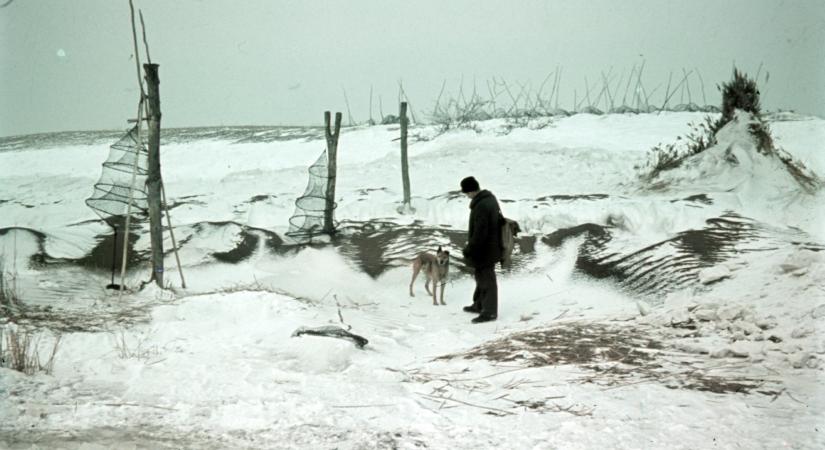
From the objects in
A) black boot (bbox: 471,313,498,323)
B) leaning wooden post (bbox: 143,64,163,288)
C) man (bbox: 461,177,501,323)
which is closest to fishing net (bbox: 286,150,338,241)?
leaning wooden post (bbox: 143,64,163,288)

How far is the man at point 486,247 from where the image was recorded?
749cm

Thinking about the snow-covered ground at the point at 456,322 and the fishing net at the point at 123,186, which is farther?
the fishing net at the point at 123,186

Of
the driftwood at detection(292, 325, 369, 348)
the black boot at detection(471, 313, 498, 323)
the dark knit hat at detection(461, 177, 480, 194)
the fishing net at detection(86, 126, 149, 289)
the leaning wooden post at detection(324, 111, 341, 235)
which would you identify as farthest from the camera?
the leaning wooden post at detection(324, 111, 341, 235)

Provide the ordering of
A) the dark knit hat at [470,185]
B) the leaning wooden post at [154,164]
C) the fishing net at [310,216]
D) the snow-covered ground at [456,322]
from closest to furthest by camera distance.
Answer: the snow-covered ground at [456,322], the dark knit hat at [470,185], the leaning wooden post at [154,164], the fishing net at [310,216]

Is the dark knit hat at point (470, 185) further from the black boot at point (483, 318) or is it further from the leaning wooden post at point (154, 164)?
the leaning wooden post at point (154, 164)

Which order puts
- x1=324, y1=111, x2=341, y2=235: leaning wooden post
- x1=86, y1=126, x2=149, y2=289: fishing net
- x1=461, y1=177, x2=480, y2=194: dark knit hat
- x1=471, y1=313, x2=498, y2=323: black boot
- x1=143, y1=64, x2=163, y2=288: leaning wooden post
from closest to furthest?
x1=471, y1=313, x2=498, y2=323: black boot
x1=461, y1=177, x2=480, y2=194: dark knit hat
x1=86, y1=126, x2=149, y2=289: fishing net
x1=143, y1=64, x2=163, y2=288: leaning wooden post
x1=324, y1=111, x2=341, y2=235: leaning wooden post

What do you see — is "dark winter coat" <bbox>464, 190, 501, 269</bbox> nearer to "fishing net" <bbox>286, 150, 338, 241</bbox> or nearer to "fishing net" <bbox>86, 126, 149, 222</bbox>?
"fishing net" <bbox>86, 126, 149, 222</bbox>

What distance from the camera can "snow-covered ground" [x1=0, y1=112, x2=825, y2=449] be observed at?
357cm

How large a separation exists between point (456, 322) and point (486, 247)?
1.00 metres

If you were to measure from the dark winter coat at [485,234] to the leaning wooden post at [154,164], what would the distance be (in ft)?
15.0

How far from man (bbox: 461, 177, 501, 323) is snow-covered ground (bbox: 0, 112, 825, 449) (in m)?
0.35

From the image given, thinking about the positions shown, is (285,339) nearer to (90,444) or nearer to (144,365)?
(144,365)

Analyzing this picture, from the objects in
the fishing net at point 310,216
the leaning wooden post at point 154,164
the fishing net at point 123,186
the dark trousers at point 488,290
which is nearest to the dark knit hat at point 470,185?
the dark trousers at point 488,290

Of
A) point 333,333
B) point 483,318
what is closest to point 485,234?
point 483,318
